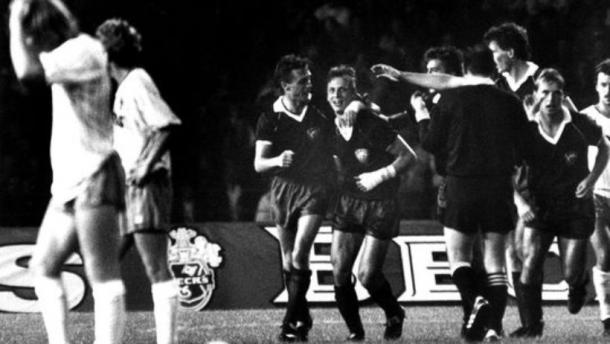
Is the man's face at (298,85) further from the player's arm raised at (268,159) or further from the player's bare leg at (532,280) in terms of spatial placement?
the player's bare leg at (532,280)

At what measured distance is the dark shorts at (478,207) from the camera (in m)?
9.54

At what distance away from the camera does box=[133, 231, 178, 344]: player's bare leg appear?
25.5 feet

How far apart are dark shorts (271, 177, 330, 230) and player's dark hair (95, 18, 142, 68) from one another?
2982 mm

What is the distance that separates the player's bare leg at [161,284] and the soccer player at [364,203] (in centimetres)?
309

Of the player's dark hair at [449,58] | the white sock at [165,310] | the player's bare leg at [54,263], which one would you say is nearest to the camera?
the player's bare leg at [54,263]

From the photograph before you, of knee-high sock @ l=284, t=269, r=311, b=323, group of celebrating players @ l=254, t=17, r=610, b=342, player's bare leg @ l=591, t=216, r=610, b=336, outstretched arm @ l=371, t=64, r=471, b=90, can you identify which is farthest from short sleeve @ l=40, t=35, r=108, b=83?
player's bare leg @ l=591, t=216, r=610, b=336

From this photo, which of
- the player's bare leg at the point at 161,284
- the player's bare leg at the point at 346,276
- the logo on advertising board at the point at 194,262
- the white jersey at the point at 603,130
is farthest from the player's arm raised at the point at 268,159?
the logo on advertising board at the point at 194,262

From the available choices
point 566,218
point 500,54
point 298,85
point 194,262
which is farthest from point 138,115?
point 194,262

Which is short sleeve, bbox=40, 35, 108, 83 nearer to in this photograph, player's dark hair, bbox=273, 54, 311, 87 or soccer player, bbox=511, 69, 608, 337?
player's dark hair, bbox=273, 54, 311, 87

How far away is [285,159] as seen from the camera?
1069 centimetres

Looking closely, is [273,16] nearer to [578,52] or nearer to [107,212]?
[578,52]

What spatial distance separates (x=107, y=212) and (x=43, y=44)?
0.84 m

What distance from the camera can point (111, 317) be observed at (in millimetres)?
7039

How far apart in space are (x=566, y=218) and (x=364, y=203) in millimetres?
1514
